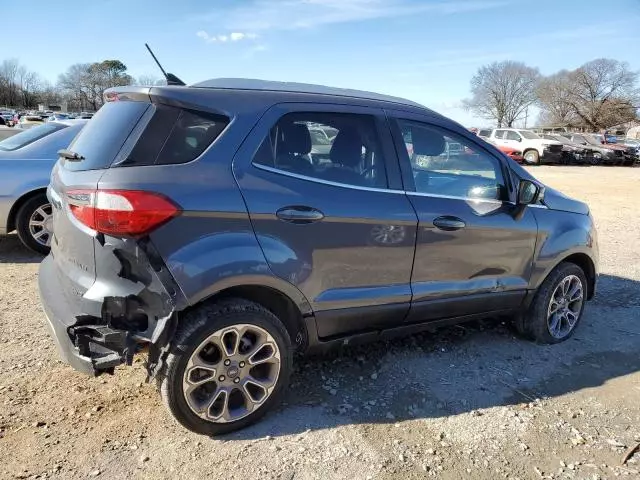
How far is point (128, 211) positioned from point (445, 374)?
238cm

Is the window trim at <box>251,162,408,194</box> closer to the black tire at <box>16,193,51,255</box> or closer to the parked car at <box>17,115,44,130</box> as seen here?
the black tire at <box>16,193,51,255</box>

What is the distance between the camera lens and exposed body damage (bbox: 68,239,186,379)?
8.66ft

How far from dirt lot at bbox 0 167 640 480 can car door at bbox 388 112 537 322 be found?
474 millimetres

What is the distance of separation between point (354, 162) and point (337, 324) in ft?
3.20

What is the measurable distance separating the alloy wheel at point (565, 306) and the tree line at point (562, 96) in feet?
283

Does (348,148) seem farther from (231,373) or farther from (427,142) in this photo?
(231,373)

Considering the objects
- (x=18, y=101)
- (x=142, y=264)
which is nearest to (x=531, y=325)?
(x=142, y=264)

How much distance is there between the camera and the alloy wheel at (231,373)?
9.34 feet

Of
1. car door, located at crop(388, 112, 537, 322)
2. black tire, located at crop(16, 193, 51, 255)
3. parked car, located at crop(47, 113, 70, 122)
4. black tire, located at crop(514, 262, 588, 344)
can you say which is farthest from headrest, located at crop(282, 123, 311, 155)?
parked car, located at crop(47, 113, 70, 122)

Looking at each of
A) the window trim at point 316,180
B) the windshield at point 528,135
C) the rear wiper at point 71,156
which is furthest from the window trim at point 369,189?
the windshield at point 528,135

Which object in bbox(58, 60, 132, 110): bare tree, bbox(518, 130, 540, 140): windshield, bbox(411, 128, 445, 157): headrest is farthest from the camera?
bbox(58, 60, 132, 110): bare tree

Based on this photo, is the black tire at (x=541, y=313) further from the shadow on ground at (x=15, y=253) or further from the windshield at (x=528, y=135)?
the windshield at (x=528, y=135)

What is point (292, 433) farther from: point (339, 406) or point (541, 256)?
point (541, 256)

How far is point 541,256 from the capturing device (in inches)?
163
